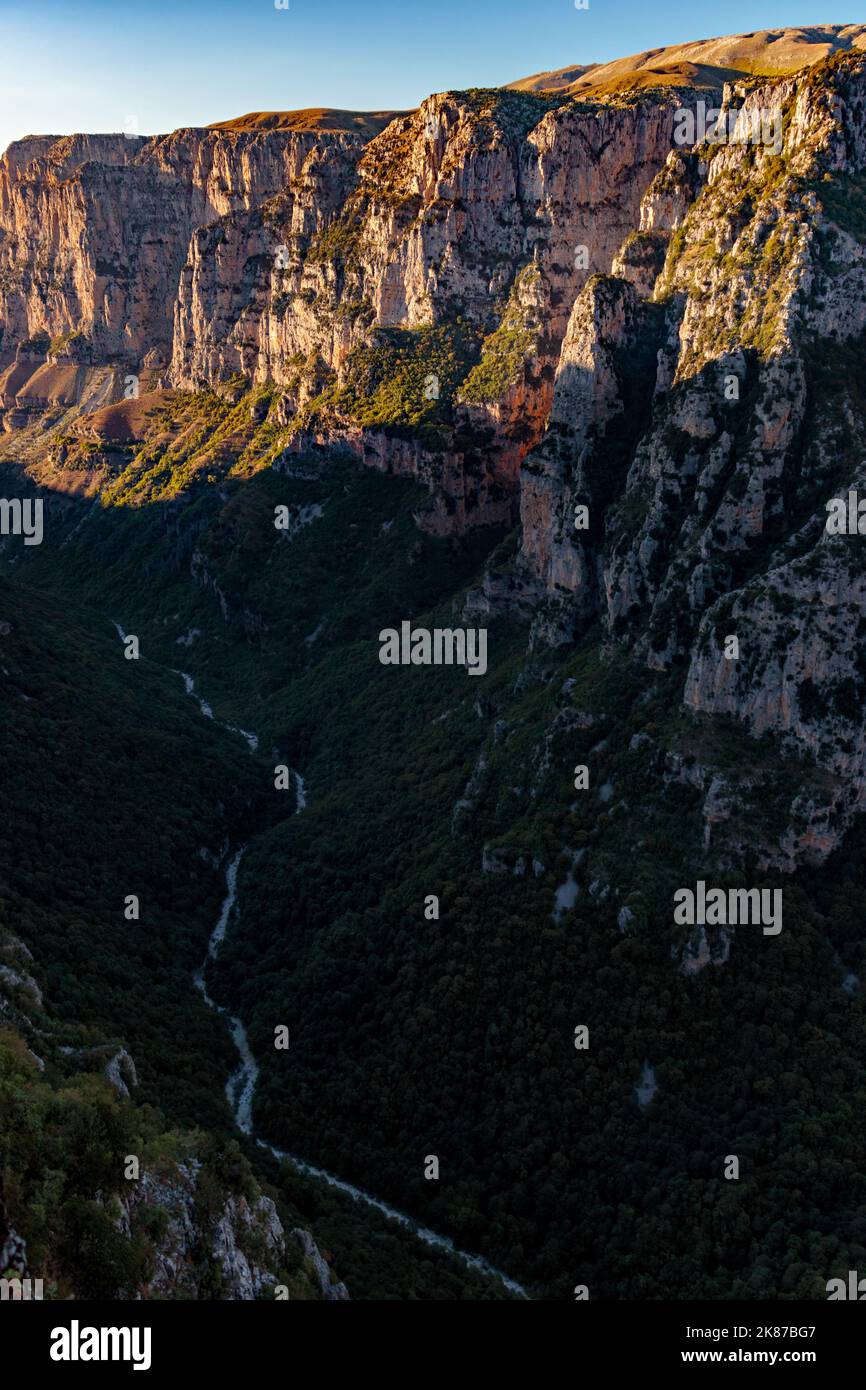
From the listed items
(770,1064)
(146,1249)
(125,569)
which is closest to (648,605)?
(770,1064)

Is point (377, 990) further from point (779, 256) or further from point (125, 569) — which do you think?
point (125, 569)

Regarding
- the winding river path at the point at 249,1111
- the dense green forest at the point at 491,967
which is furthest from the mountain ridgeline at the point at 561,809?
the winding river path at the point at 249,1111

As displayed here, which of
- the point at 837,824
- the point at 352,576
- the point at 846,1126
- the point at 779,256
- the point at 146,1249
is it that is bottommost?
the point at 846,1126

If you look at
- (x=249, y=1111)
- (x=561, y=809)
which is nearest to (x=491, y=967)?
(x=561, y=809)

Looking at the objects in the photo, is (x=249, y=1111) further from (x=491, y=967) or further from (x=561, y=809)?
(x=561, y=809)

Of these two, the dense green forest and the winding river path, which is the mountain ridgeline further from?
the winding river path

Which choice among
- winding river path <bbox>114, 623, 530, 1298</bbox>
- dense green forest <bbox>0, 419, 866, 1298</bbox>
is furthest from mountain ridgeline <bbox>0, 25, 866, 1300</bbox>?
winding river path <bbox>114, 623, 530, 1298</bbox>

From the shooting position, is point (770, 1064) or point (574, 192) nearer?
point (770, 1064)
